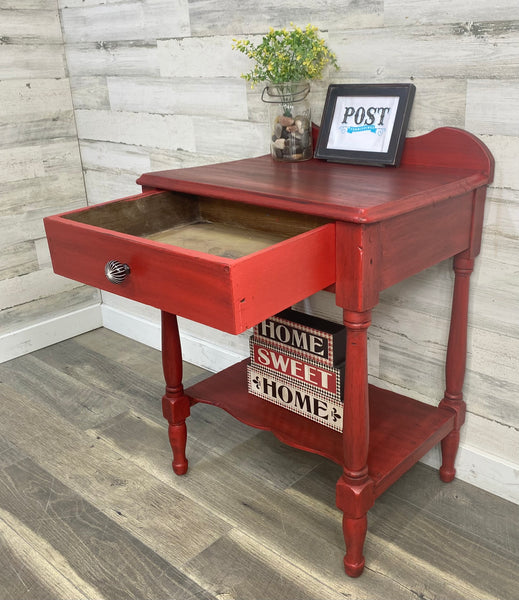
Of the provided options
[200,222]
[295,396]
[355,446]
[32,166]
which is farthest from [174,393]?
[32,166]

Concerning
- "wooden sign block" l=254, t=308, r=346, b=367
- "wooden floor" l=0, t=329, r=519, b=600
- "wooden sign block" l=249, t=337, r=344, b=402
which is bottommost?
"wooden floor" l=0, t=329, r=519, b=600

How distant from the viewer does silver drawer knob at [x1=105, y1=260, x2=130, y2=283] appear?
1113 mm

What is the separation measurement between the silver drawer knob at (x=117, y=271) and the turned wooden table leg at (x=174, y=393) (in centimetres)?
37

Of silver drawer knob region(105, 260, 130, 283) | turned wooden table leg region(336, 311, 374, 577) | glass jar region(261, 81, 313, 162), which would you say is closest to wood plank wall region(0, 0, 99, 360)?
glass jar region(261, 81, 313, 162)

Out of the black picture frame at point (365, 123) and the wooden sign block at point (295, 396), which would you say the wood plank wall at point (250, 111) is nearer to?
the black picture frame at point (365, 123)

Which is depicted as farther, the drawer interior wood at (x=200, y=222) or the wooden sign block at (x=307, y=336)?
the wooden sign block at (x=307, y=336)

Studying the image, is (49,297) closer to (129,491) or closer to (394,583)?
(129,491)

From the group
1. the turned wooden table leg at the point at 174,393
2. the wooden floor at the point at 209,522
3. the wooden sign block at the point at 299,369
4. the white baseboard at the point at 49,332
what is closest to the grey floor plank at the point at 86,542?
the wooden floor at the point at 209,522

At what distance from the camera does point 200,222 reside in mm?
1442

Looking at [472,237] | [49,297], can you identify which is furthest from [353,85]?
[49,297]

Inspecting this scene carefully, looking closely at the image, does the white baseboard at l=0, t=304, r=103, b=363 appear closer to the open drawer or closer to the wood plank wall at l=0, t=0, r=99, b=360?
the wood plank wall at l=0, t=0, r=99, b=360

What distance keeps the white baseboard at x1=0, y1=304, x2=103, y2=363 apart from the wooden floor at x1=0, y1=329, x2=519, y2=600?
1.32 feet

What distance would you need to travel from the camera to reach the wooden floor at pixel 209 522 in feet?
4.17

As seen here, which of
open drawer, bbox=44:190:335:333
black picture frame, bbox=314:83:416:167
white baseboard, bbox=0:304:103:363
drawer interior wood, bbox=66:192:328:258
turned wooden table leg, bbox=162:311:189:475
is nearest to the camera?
open drawer, bbox=44:190:335:333
